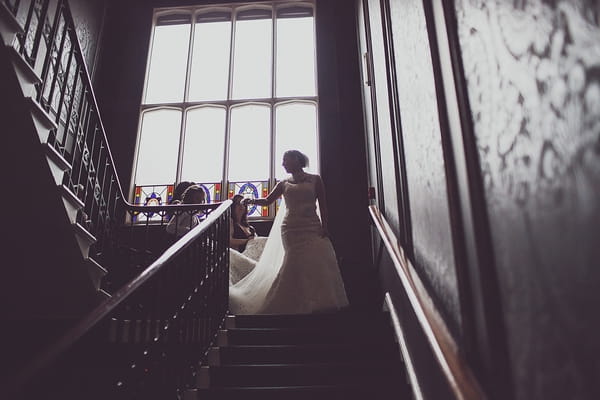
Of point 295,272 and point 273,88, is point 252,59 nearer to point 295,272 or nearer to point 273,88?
point 273,88

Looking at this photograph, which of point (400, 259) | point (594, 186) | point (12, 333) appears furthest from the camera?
point (12, 333)

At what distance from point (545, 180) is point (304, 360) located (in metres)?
2.12

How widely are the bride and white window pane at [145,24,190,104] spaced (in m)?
3.57

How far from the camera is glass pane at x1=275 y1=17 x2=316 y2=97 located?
6664 millimetres

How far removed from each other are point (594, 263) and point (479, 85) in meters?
0.66

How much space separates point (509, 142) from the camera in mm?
1009

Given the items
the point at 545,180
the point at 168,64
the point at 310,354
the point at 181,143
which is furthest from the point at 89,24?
the point at 545,180

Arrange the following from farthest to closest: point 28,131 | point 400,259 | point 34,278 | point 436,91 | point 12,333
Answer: point 12,333 < point 34,278 < point 28,131 < point 400,259 < point 436,91

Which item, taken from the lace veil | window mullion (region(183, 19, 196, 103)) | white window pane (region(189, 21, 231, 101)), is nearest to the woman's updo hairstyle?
the lace veil

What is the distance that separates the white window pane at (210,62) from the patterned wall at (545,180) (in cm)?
605

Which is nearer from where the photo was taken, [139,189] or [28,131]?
[28,131]

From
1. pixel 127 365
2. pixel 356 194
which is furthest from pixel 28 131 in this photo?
A: pixel 356 194

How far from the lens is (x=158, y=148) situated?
6484 mm

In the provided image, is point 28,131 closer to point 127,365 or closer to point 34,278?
point 34,278
